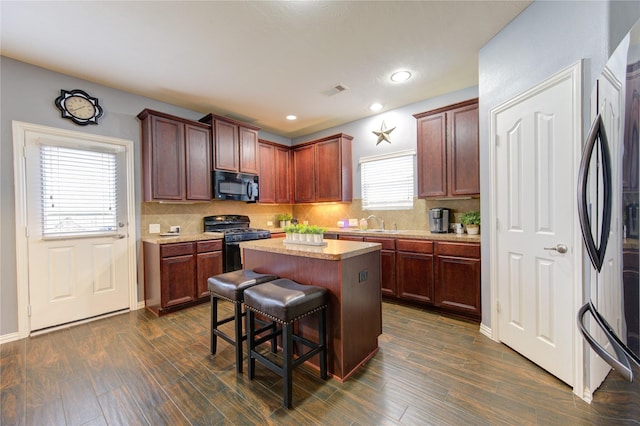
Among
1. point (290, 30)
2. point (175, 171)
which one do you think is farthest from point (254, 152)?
point (290, 30)

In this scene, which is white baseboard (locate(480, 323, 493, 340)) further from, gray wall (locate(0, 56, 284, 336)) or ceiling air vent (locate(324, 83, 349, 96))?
gray wall (locate(0, 56, 284, 336))

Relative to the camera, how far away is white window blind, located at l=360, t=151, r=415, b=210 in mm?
4039

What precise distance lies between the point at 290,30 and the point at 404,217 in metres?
2.88

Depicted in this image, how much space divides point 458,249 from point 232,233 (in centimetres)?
303

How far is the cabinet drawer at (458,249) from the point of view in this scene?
280cm

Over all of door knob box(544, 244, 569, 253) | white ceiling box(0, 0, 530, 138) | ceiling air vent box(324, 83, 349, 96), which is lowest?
door knob box(544, 244, 569, 253)

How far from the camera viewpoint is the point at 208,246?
3.63 metres

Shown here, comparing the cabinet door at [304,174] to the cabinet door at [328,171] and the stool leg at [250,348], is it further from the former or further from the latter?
the stool leg at [250,348]

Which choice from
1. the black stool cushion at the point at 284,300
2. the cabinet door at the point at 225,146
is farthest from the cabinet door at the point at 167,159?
the black stool cushion at the point at 284,300

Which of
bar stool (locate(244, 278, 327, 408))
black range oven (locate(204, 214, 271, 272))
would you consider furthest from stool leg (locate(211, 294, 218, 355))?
black range oven (locate(204, 214, 271, 272))

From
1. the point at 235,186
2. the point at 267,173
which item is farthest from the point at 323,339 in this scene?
the point at 267,173

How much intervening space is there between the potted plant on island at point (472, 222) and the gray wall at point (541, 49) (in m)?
0.55

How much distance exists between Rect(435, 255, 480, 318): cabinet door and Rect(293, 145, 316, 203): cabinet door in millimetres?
2577

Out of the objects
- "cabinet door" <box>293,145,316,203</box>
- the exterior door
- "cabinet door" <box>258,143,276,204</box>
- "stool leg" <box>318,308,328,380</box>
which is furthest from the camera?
"cabinet door" <box>293,145,316,203</box>
